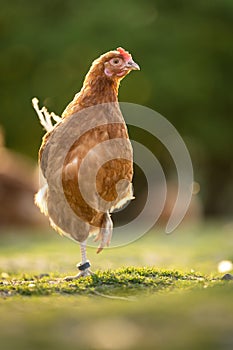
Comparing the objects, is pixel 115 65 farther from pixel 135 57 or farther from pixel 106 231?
pixel 135 57

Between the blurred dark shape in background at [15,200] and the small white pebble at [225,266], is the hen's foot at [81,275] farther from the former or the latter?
the blurred dark shape in background at [15,200]

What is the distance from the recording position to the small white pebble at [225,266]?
774cm

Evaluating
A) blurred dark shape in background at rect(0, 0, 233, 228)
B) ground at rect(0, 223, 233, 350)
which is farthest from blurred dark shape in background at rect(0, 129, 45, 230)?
ground at rect(0, 223, 233, 350)

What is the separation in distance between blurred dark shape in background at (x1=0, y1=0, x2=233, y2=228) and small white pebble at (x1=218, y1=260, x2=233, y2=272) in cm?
1133

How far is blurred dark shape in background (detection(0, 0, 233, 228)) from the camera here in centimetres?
2000

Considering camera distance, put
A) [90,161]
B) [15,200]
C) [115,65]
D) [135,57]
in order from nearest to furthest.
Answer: [90,161] → [115,65] → [15,200] → [135,57]

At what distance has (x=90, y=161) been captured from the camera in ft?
20.0

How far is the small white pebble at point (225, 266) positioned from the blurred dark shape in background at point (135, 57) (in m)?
11.3

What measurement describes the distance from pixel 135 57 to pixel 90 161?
1423 cm

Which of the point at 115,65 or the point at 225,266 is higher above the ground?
the point at 115,65

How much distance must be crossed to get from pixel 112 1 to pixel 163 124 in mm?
3662

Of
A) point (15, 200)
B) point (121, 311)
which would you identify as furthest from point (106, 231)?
point (15, 200)

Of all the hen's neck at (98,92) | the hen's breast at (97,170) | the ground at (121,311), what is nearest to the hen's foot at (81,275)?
the ground at (121,311)

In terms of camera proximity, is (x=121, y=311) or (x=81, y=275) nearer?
(x=121, y=311)
